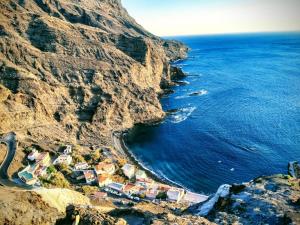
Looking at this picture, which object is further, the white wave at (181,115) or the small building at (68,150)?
the white wave at (181,115)

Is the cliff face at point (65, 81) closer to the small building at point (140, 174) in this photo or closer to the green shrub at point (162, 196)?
the small building at point (140, 174)

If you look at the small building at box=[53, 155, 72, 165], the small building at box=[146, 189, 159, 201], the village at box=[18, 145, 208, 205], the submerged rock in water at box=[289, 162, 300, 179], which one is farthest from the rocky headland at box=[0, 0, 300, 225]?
the submerged rock in water at box=[289, 162, 300, 179]

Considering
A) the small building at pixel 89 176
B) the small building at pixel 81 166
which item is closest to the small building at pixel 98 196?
the small building at pixel 89 176

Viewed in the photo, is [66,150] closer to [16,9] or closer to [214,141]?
[214,141]

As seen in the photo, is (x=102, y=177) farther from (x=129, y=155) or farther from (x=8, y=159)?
(x=8, y=159)

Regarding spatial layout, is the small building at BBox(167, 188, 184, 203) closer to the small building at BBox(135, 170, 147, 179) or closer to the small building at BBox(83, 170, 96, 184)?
the small building at BBox(135, 170, 147, 179)

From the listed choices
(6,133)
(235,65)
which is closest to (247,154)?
(6,133)
